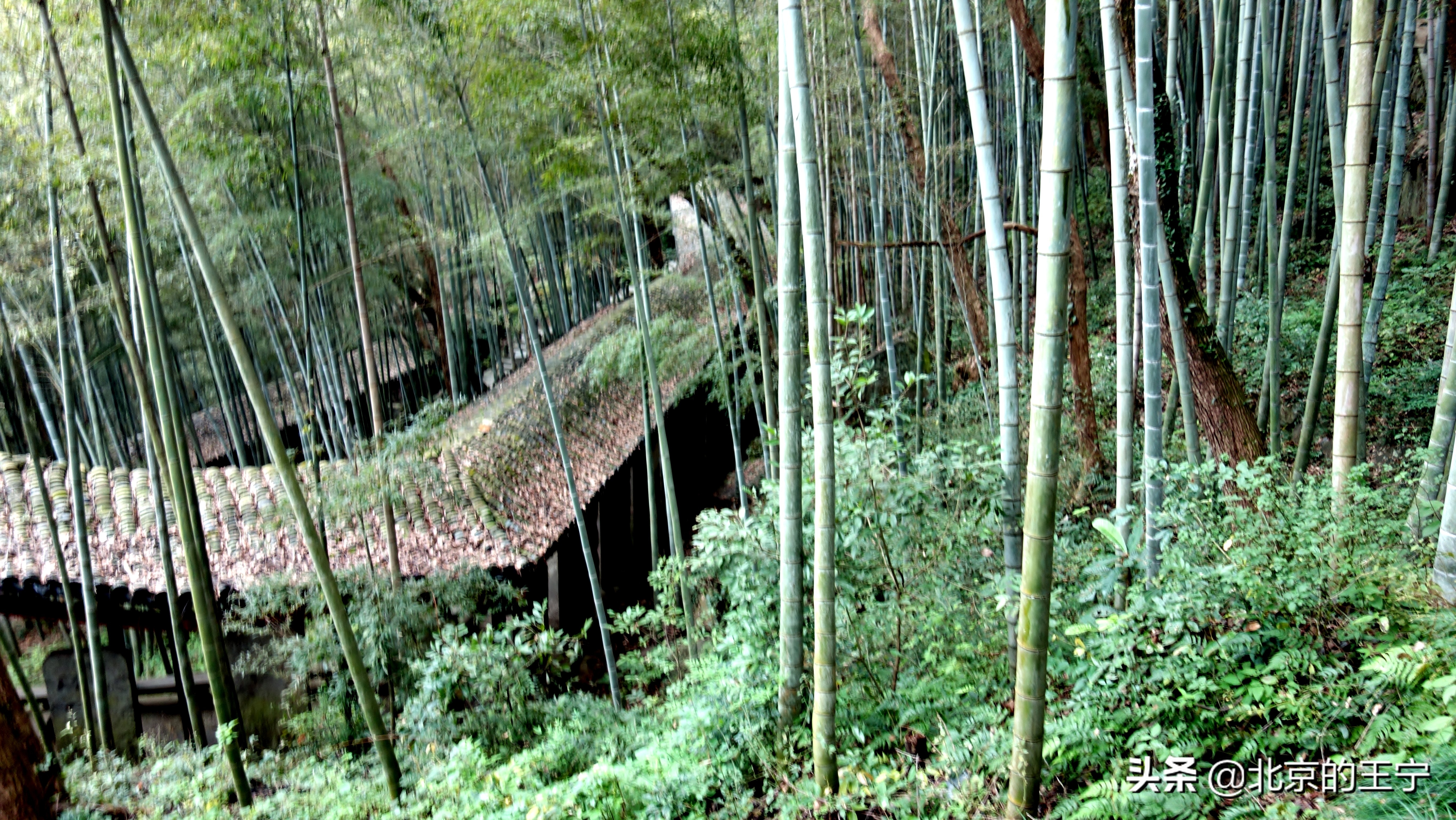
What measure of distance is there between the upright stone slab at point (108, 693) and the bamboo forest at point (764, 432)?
0.13 feet

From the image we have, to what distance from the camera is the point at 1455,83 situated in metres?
4.96

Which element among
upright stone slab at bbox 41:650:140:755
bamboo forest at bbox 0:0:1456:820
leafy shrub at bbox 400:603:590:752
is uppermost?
bamboo forest at bbox 0:0:1456:820

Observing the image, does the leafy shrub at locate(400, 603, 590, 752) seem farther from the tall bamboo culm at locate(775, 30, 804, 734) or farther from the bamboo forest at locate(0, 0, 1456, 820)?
the tall bamboo culm at locate(775, 30, 804, 734)

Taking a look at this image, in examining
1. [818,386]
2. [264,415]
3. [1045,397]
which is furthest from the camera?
[264,415]

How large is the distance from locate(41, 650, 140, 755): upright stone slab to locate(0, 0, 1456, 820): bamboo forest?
0.13ft

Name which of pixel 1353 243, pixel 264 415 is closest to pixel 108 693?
pixel 264 415

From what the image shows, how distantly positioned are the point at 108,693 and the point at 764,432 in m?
5.05

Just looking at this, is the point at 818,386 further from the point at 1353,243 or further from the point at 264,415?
the point at 264,415

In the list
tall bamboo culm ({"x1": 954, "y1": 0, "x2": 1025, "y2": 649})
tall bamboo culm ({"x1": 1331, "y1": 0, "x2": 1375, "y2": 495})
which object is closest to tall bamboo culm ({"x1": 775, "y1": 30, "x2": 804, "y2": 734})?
tall bamboo culm ({"x1": 954, "y1": 0, "x2": 1025, "y2": 649})

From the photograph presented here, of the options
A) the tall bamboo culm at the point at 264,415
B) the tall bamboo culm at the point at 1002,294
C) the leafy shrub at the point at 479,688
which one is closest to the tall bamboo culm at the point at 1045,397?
the tall bamboo culm at the point at 1002,294

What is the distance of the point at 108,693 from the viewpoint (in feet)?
17.5

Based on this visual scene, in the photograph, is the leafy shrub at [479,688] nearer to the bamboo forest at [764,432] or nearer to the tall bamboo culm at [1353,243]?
the bamboo forest at [764,432]

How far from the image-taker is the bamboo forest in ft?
6.59

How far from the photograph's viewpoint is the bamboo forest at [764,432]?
79.1 inches
